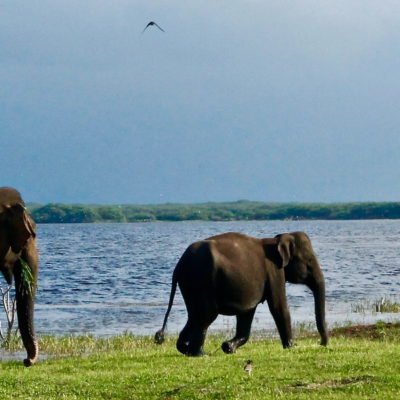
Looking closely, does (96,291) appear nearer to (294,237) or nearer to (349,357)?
(294,237)

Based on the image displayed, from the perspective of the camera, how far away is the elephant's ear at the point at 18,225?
1762 centimetres

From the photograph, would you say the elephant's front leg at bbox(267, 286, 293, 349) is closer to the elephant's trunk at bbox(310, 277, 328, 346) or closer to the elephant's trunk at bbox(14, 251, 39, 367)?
the elephant's trunk at bbox(310, 277, 328, 346)

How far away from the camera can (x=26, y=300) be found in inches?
734

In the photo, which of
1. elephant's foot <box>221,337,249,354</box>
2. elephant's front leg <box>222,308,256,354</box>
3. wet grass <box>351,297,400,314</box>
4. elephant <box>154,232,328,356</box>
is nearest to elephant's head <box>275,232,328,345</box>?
elephant <box>154,232,328,356</box>

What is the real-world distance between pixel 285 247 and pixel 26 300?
16.1ft

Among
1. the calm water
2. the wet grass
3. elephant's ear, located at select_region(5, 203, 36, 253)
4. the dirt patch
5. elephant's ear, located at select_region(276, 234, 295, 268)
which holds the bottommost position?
the calm water

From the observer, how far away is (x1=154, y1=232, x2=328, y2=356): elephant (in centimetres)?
1945

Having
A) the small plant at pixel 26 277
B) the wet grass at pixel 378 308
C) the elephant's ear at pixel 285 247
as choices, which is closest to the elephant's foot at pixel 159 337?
the small plant at pixel 26 277

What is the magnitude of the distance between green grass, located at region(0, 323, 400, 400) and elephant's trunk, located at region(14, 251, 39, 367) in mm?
410

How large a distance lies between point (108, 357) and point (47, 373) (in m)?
2.41

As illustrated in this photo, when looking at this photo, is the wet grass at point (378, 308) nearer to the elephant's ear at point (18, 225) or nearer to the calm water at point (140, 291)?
the calm water at point (140, 291)

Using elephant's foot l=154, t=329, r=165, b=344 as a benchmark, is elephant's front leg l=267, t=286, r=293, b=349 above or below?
above

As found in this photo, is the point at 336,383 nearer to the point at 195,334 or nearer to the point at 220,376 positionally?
the point at 220,376

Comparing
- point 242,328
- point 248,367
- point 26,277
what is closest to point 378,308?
point 242,328
